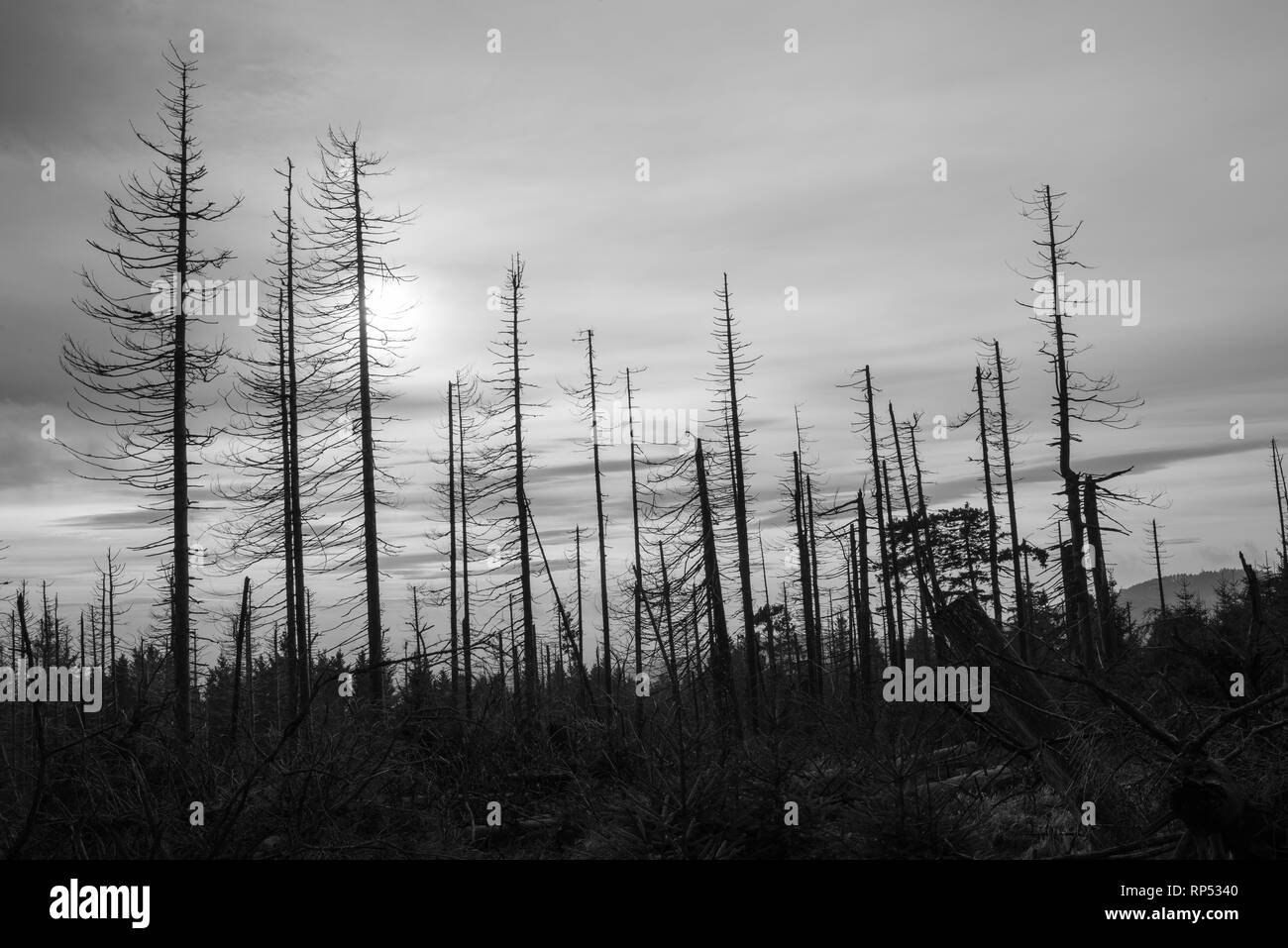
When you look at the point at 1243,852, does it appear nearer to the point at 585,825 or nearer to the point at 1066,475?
the point at 585,825

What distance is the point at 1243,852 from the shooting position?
6059 millimetres

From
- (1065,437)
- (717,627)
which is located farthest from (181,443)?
(1065,437)

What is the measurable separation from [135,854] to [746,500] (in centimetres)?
2665

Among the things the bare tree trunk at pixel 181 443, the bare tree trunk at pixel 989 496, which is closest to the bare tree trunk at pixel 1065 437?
the bare tree trunk at pixel 989 496

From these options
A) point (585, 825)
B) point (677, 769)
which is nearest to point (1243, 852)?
point (677, 769)
